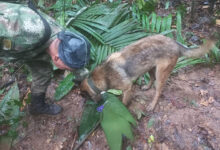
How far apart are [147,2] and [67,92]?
3045 millimetres

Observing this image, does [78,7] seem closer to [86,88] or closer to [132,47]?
[132,47]

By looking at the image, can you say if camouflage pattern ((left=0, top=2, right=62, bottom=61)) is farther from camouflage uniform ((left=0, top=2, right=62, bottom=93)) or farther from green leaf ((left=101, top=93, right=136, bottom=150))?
green leaf ((left=101, top=93, right=136, bottom=150))

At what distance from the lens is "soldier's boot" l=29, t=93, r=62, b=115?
3.25 m

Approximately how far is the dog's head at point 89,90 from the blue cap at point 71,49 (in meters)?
0.76

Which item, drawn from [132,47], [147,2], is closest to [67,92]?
[132,47]

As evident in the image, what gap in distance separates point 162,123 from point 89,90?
4.22 feet

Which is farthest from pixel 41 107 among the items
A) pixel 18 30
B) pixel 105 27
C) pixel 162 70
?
pixel 105 27

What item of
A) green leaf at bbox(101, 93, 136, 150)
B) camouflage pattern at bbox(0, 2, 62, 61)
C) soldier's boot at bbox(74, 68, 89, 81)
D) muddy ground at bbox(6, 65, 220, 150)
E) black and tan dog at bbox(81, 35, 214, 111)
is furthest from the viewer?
black and tan dog at bbox(81, 35, 214, 111)

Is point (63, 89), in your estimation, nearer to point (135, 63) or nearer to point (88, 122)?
point (88, 122)

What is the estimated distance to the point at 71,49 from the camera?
2197 millimetres

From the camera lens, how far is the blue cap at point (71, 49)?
221 centimetres

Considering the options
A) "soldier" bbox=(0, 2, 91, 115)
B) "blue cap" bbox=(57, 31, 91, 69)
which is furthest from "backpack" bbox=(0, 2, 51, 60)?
"blue cap" bbox=(57, 31, 91, 69)

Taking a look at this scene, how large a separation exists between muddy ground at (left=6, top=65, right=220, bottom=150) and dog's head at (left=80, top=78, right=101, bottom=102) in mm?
523

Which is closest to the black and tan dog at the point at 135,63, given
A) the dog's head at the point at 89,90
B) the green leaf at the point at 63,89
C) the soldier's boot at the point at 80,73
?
the dog's head at the point at 89,90
